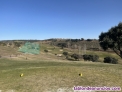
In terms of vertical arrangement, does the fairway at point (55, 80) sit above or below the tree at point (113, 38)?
below

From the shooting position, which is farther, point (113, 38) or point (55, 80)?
point (113, 38)

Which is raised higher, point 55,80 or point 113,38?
point 113,38

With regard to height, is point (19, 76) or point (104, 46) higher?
point (104, 46)

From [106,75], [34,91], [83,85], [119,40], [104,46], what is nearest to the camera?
[34,91]

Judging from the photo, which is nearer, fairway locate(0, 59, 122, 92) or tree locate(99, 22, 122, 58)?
fairway locate(0, 59, 122, 92)

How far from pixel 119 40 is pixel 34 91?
3072 centimetres

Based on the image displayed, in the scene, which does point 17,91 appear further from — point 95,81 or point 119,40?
point 119,40

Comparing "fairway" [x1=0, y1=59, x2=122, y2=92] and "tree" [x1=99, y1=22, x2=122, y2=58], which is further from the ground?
"tree" [x1=99, y1=22, x2=122, y2=58]

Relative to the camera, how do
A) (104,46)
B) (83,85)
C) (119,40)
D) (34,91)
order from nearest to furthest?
(34,91) < (83,85) < (119,40) < (104,46)

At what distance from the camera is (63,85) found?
1284cm

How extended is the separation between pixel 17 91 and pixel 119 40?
102ft

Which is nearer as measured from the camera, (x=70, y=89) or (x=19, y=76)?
(x=70, y=89)

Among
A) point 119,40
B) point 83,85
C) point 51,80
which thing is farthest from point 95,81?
point 119,40

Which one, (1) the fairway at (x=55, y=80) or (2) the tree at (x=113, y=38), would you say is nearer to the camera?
(1) the fairway at (x=55, y=80)
